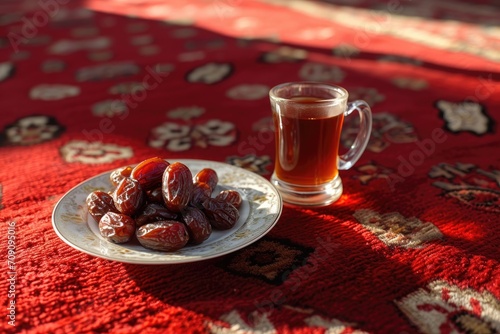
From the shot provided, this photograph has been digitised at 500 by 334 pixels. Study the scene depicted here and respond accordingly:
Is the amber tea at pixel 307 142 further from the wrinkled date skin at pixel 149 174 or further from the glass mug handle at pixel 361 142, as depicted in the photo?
the wrinkled date skin at pixel 149 174

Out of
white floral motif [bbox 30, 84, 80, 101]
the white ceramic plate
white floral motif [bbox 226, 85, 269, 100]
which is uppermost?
the white ceramic plate

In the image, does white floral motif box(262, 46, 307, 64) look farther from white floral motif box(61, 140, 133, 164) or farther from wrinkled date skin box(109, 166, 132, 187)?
wrinkled date skin box(109, 166, 132, 187)

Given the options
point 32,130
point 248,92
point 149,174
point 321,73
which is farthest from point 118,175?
point 321,73

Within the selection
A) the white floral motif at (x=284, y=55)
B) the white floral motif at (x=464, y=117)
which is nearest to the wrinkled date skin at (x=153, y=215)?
the white floral motif at (x=464, y=117)

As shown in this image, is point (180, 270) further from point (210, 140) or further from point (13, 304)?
point (210, 140)

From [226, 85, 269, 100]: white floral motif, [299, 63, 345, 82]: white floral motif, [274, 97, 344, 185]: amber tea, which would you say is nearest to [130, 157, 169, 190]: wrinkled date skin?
[274, 97, 344, 185]: amber tea

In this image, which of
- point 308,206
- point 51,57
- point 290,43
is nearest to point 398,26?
point 290,43
